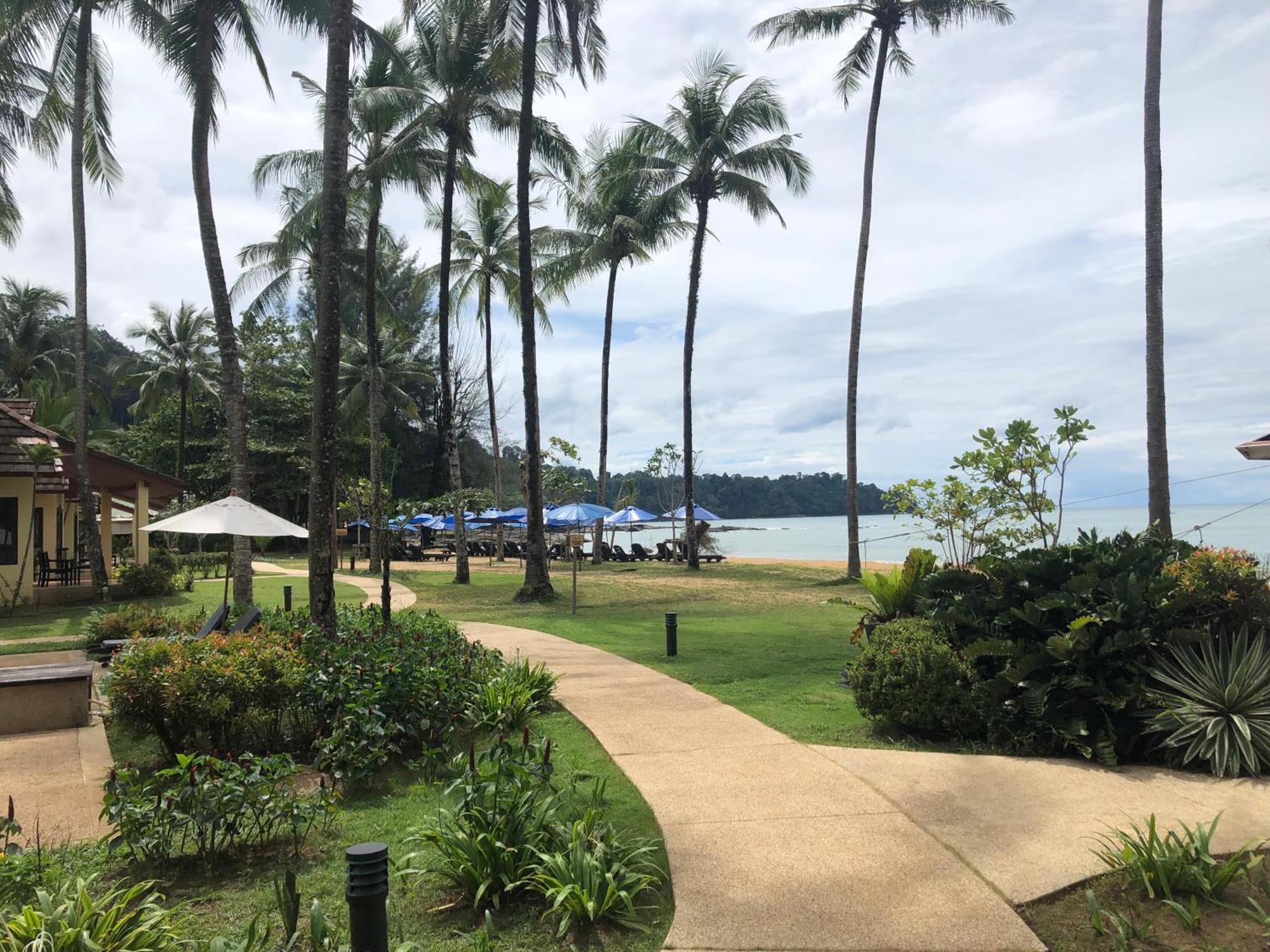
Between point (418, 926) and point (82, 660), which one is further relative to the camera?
point (82, 660)

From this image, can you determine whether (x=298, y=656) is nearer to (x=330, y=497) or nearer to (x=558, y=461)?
(x=330, y=497)

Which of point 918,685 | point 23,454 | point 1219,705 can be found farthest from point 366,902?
point 23,454

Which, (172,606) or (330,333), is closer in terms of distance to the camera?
(330,333)

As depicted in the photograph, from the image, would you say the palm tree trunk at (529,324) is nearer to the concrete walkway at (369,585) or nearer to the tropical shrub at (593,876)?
the concrete walkway at (369,585)

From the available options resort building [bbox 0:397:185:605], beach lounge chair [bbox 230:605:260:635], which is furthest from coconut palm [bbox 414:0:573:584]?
beach lounge chair [bbox 230:605:260:635]

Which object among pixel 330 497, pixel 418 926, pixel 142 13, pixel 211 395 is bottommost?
pixel 418 926

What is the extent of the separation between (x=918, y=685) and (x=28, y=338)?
45846 millimetres

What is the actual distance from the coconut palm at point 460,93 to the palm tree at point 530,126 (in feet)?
4.96

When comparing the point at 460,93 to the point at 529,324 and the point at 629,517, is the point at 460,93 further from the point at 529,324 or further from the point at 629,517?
the point at 629,517

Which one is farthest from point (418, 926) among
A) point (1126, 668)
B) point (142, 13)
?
point (142, 13)

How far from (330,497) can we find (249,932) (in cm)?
574

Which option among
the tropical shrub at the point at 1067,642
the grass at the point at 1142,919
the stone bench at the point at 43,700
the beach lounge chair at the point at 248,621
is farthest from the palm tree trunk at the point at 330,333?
the grass at the point at 1142,919

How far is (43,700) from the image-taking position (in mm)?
7516

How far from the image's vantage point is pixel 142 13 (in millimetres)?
15938
